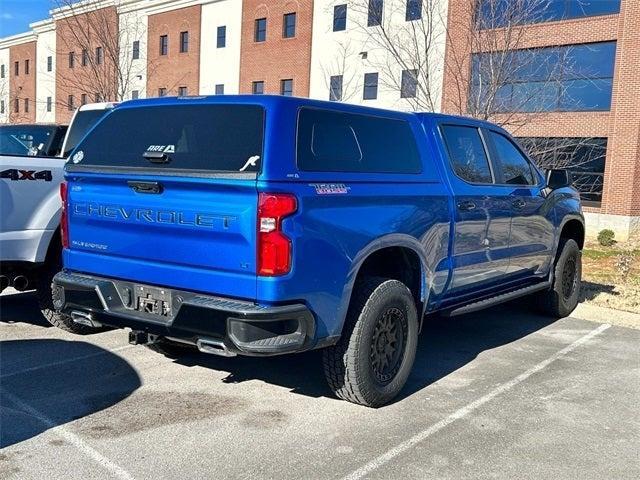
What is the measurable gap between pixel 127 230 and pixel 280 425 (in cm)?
157

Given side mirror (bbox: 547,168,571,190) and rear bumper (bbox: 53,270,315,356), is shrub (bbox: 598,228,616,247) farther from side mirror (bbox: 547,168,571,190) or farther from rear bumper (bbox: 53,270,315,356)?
rear bumper (bbox: 53,270,315,356)

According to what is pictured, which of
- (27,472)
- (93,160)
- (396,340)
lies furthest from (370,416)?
(93,160)

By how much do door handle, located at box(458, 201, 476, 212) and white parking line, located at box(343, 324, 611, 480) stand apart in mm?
1415

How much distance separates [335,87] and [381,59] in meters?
2.92

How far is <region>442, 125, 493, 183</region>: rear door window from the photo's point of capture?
5438 millimetres

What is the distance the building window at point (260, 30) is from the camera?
31.6m

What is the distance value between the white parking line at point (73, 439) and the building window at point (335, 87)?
2504cm

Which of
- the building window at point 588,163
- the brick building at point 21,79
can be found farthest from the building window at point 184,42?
the building window at point 588,163

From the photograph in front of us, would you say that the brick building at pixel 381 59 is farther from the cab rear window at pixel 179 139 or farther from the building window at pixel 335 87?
the cab rear window at pixel 179 139

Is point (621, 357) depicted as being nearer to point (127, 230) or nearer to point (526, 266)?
point (526, 266)

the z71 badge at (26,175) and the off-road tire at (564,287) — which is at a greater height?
the z71 badge at (26,175)

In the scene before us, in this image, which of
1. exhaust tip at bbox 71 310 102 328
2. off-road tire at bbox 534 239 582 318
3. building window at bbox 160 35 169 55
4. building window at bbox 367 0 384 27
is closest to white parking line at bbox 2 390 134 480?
exhaust tip at bbox 71 310 102 328

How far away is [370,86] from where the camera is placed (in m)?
27.1

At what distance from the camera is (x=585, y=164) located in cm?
2219
